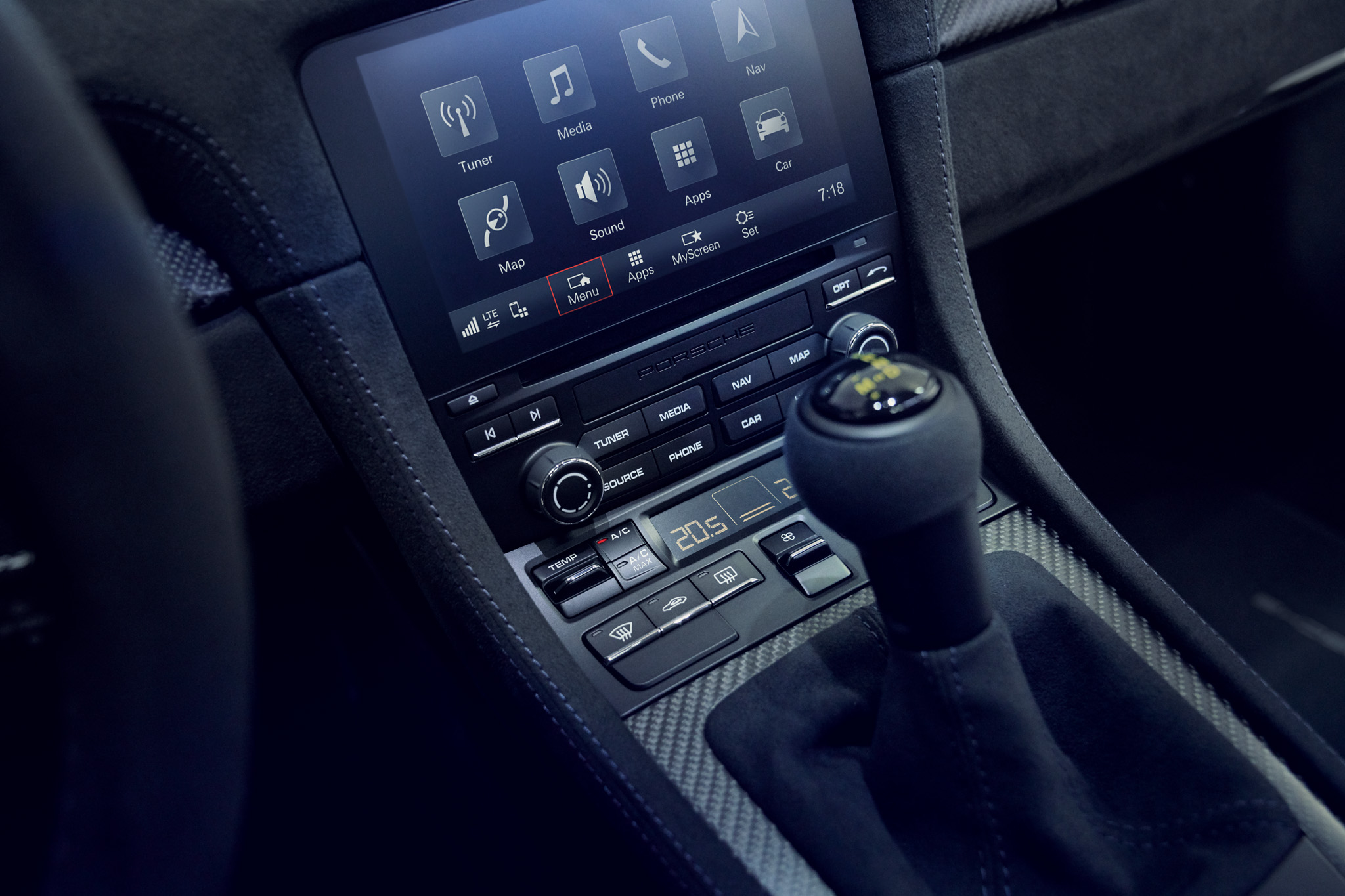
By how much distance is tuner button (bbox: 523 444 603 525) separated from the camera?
739 mm

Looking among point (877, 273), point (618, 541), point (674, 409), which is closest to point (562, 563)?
point (618, 541)

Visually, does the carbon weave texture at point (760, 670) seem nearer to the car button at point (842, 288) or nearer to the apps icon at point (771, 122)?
the car button at point (842, 288)

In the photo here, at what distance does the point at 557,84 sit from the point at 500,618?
39 centimetres

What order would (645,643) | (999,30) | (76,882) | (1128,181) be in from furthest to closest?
(1128,181)
(999,30)
(645,643)
(76,882)

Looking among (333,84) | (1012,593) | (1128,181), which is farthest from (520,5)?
(1128,181)

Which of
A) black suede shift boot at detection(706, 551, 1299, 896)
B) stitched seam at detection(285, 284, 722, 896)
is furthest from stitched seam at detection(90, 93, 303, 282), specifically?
black suede shift boot at detection(706, 551, 1299, 896)

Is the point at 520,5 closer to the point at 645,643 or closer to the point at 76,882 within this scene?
the point at 645,643

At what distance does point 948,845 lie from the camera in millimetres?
618

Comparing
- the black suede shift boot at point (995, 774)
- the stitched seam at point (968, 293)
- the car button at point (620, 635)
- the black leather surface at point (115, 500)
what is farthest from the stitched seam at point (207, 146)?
the stitched seam at point (968, 293)

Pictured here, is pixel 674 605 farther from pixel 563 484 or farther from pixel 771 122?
→ pixel 771 122

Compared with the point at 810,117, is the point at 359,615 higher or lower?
lower

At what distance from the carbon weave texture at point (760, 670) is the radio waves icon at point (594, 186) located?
1.19 ft

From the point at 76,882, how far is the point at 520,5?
0.58 m

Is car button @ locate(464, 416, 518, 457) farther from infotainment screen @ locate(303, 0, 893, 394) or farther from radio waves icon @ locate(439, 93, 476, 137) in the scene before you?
radio waves icon @ locate(439, 93, 476, 137)
